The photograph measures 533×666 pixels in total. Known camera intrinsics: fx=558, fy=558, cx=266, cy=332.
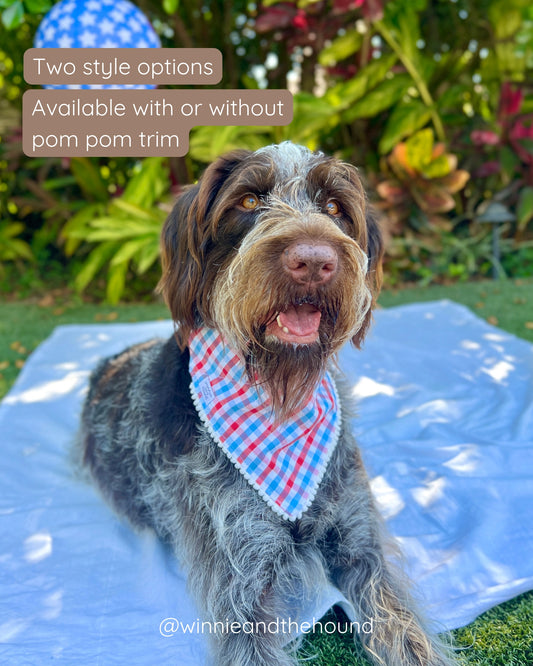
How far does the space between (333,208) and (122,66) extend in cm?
279

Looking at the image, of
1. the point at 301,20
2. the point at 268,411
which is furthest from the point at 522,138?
the point at 268,411

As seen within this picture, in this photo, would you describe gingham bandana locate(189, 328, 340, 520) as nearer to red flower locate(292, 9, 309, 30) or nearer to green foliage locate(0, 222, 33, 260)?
red flower locate(292, 9, 309, 30)

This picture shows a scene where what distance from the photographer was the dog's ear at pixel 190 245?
2041 millimetres

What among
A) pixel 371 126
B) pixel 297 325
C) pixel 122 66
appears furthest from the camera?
pixel 371 126

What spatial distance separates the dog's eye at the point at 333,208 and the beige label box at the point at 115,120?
163 cm

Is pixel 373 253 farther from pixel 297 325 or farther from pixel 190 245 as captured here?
pixel 190 245

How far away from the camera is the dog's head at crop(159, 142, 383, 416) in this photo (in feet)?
5.76

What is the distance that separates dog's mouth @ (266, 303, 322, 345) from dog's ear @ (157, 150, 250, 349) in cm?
35

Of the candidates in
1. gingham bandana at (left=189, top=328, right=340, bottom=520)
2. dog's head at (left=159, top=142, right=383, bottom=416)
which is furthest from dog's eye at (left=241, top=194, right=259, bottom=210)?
gingham bandana at (left=189, top=328, right=340, bottom=520)

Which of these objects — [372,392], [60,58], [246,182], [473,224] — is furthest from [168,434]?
[473,224]

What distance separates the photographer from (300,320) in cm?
187

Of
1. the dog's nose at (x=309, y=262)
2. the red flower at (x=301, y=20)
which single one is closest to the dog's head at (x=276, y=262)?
the dog's nose at (x=309, y=262)

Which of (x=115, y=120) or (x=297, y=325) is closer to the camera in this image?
(x=297, y=325)

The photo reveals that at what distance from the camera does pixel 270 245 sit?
175 centimetres
